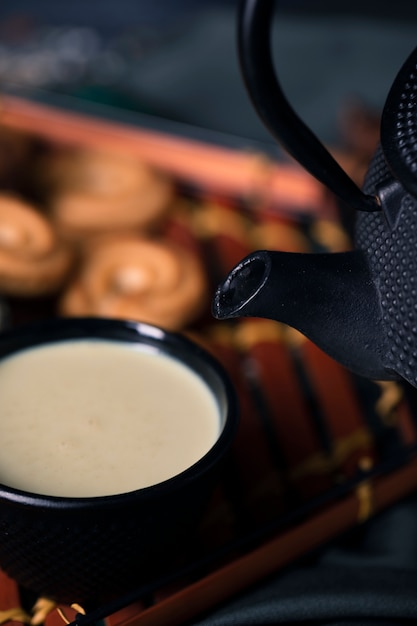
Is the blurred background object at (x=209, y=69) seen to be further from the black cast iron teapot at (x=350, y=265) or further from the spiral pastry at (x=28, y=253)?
the black cast iron teapot at (x=350, y=265)

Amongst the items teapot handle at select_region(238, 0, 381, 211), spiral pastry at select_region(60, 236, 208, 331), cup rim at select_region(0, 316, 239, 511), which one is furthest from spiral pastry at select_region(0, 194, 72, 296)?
teapot handle at select_region(238, 0, 381, 211)

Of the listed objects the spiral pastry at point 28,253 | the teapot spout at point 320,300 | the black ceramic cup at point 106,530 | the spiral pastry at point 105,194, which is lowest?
the black ceramic cup at point 106,530

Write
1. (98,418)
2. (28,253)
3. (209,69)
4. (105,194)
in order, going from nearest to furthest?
(98,418) < (28,253) < (105,194) < (209,69)

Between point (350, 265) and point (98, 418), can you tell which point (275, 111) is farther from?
point (98, 418)

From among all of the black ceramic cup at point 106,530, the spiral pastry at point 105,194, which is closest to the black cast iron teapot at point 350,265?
the black ceramic cup at point 106,530

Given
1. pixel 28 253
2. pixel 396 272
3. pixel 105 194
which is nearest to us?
pixel 396 272

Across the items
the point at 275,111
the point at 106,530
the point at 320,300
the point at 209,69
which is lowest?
the point at 106,530

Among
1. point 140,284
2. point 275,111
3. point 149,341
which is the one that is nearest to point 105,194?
point 140,284

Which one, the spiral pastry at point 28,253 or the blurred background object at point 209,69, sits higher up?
the blurred background object at point 209,69
